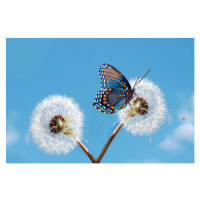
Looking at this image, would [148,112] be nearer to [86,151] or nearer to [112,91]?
[112,91]

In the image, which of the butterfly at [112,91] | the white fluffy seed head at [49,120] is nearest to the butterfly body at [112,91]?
the butterfly at [112,91]

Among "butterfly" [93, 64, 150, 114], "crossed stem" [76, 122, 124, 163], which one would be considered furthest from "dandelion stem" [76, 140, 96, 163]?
"butterfly" [93, 64, 150, 114]

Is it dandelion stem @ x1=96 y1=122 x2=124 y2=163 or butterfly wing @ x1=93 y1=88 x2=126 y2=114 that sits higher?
butterfly wing @ x1=93 y1=88 x2=126 y2=114

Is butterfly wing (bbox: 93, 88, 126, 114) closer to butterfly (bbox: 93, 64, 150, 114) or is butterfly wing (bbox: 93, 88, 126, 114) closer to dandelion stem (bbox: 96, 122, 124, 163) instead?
butterfly (bbox: 93, 64, 150, 114)

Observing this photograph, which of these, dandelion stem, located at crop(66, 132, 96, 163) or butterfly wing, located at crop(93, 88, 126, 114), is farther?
butterfly wing, located at crop(93, 88, 126, 114)

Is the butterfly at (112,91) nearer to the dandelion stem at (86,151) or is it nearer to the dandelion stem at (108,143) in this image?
the dandelion stem at (108,143)
